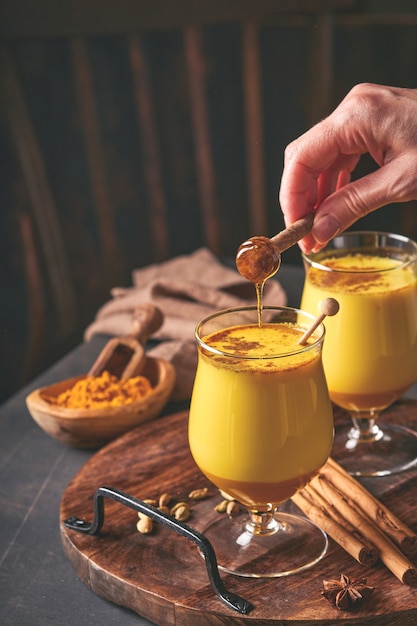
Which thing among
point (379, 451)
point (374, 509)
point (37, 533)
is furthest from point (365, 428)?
point (37, 533)

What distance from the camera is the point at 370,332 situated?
1.27 metres

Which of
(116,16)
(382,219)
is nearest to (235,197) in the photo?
(382,219)

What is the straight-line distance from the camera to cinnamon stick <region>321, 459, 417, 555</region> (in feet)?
3.47

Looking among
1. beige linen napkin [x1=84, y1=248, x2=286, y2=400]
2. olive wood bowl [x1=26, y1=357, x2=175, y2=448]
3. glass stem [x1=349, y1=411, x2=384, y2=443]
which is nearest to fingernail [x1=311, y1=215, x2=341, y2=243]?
glass stem [x1=349, y1=411, x2=384, y2=443]

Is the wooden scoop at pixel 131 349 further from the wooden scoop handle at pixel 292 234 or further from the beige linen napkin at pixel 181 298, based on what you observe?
the wooden scoop handle at pixel 292 234

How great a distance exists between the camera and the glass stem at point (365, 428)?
1393 millimetres

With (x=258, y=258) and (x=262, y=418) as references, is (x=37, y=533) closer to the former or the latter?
(x=262, y=418)

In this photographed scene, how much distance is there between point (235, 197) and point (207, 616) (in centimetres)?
251

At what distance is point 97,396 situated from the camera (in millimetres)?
1516

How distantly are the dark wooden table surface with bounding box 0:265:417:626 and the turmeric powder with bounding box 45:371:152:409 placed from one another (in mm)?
80

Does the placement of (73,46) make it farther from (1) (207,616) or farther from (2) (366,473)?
(1) (207,616)

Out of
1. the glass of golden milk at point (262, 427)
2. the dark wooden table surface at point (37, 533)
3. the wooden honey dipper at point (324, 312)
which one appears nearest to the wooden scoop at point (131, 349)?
the dark wooden table surface at point (37, 533)

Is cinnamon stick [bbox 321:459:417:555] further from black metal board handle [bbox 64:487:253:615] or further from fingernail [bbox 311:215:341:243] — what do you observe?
fingernail [bbox 311:215:341:243]

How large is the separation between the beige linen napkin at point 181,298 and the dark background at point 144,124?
709 millimetres
